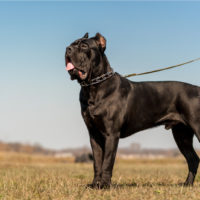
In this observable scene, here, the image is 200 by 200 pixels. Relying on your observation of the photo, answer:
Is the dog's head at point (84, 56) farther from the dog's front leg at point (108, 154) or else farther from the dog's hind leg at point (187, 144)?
the dog's hind leg at point (187, 144)

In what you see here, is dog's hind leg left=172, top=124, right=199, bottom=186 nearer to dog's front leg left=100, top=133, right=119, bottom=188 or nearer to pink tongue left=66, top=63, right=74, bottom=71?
dog's front leg left=100, top=133, right=119, bottom=188

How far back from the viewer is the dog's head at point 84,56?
17.7 feet

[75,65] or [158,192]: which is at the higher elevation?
[75,65]

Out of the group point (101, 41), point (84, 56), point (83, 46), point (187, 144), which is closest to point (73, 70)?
point (84, 56)

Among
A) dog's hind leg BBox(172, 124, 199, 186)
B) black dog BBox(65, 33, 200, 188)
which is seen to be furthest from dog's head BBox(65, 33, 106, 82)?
dog's hind leg BBox(172, 124, 199, 186)

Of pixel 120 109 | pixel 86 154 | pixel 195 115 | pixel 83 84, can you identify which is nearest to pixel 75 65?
pixel 83 84

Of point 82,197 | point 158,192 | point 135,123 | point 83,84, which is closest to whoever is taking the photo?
point 82,197

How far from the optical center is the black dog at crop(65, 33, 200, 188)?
561 cm

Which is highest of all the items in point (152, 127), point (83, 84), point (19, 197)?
point (83, 84)

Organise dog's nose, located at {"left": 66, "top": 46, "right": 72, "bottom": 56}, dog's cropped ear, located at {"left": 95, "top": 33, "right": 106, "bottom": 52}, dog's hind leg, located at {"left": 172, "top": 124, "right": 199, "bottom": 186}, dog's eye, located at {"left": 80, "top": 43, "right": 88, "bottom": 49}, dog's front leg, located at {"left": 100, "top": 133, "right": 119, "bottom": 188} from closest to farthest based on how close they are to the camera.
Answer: dog's nose, located at {"left": 66, "top": 46, "right": 72, "bottom": 56} < dog's eye, located at {"left": 80, "top": 43, "right": 88, "bottom": 49} < dog's front leg, located at {"left": 100, "top": 133, "right": 119, "bottom": 188} < dog's cropped ear, located at {"left": 95, "top": 33, "right": 106, "bottom": 52} < dog's hind leg, located at {"left": 172, "top": 124, "right": 199, "bottom": 186}

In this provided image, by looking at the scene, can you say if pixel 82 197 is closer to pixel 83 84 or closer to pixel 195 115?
pixel 83 84

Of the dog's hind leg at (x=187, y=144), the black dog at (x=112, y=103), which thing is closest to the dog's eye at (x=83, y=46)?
the black dog at (x=112, y=103)

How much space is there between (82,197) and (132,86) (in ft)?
7.05

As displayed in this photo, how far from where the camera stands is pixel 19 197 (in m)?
5.00
